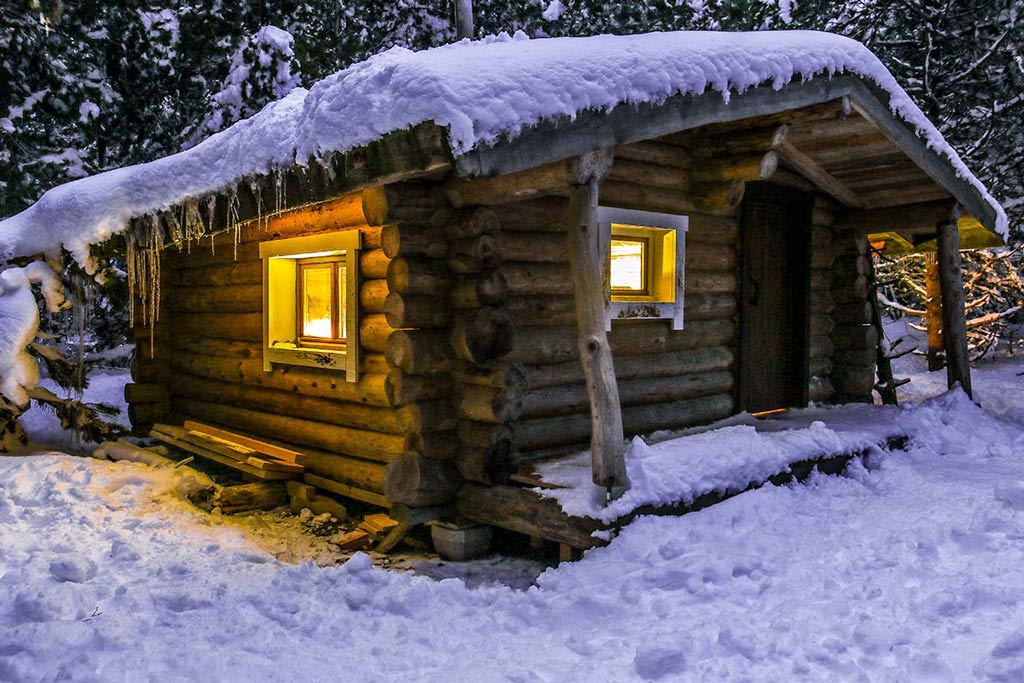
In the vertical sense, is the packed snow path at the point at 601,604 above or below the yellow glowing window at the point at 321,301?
below

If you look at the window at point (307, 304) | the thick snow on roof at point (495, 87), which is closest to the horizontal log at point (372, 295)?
the window at point (307, 304)

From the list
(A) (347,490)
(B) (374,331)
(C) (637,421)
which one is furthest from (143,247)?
(C) (637,421)

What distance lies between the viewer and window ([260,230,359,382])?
22.7ft

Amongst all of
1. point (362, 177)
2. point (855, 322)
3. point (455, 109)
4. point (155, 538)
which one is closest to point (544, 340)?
point (362, 177)

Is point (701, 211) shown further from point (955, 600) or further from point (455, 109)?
point (955, 600)

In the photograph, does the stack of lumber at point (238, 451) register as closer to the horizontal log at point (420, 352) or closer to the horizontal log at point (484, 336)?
the horizontal log at point (420, 352)

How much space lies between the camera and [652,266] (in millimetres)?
7352

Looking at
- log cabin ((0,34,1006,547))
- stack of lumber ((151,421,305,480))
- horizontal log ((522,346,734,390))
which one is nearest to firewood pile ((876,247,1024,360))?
log cabin ((0,34,1006,547))

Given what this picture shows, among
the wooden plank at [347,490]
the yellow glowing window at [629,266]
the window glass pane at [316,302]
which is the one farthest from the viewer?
the window glass pane at [316,302]

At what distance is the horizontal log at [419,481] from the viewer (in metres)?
5.72

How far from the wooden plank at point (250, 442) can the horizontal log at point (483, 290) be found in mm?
2663

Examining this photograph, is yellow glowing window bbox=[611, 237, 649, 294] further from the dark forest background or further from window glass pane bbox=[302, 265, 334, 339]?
the dark forest background

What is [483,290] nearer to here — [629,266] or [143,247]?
[629,266]

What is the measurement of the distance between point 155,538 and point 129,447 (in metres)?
3.21
